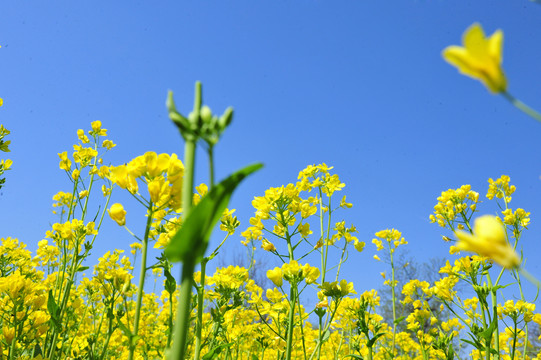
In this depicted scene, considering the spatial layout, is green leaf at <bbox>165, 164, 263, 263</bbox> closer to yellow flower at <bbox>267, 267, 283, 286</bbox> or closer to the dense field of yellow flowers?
the dense field of yellow flowers

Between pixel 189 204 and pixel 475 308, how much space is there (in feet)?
12.8

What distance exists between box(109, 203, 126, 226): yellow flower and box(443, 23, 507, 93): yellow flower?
38.5 inches

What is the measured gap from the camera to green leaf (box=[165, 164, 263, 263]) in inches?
19.8

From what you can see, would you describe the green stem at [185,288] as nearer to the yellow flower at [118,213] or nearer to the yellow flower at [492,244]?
the yellow flower at [492,244]

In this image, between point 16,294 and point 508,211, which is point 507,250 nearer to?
point 16,294

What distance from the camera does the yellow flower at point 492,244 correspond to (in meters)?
0.45

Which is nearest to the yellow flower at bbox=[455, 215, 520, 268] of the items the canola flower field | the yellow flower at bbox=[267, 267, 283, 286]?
the canola flower field

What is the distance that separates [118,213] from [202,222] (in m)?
0.73

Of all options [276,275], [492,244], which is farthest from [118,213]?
[276,275]

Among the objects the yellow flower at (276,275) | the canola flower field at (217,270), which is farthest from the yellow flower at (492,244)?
the yellow flower at (276,275)

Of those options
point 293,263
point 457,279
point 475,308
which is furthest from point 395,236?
point 293,263

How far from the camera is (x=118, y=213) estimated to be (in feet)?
3.75

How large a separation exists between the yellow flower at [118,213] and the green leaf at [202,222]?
2.21ft

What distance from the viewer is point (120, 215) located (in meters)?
1.15
